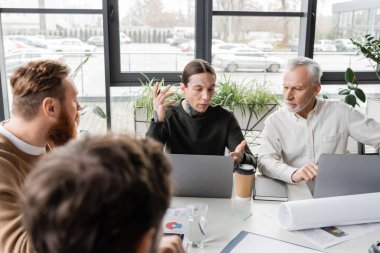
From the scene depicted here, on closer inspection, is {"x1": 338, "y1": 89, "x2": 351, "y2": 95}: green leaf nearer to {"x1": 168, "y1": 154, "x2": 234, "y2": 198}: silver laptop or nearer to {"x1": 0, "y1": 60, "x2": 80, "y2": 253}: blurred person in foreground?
{"x1": 168, "y1": 154, "x2": 234, "y2": 198}: silver laptop

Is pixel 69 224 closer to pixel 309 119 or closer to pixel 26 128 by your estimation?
pixel 26 128

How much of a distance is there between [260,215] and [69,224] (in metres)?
1.00

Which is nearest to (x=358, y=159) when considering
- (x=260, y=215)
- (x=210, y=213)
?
(x=260, y=215)

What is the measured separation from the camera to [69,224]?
47 cm

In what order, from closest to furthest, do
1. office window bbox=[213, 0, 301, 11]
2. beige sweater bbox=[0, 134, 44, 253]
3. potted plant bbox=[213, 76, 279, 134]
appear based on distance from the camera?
beige sweater bbox=[0, 134, 44, 253], potted plant bbox=[213, 76, 279, 134], office window bbox=[213, 0, 301, 11]

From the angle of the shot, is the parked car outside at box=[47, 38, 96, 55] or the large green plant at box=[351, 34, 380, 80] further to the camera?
the parked car outside at box=[47, 38, 96, 55]

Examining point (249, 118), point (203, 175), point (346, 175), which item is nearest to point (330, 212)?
point (346, 175)

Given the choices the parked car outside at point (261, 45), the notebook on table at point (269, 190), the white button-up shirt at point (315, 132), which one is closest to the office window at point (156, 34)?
the parked car outside at point (261, 45)

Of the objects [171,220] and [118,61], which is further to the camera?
[118,61]

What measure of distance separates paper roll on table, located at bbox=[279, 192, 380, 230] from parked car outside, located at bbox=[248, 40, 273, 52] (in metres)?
2.43

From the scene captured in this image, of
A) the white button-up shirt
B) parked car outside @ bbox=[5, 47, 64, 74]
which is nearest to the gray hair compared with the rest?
the white button-up shirt

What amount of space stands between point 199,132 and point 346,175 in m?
0.90

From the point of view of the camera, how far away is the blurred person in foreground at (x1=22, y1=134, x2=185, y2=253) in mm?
470

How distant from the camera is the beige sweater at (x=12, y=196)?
101cm
